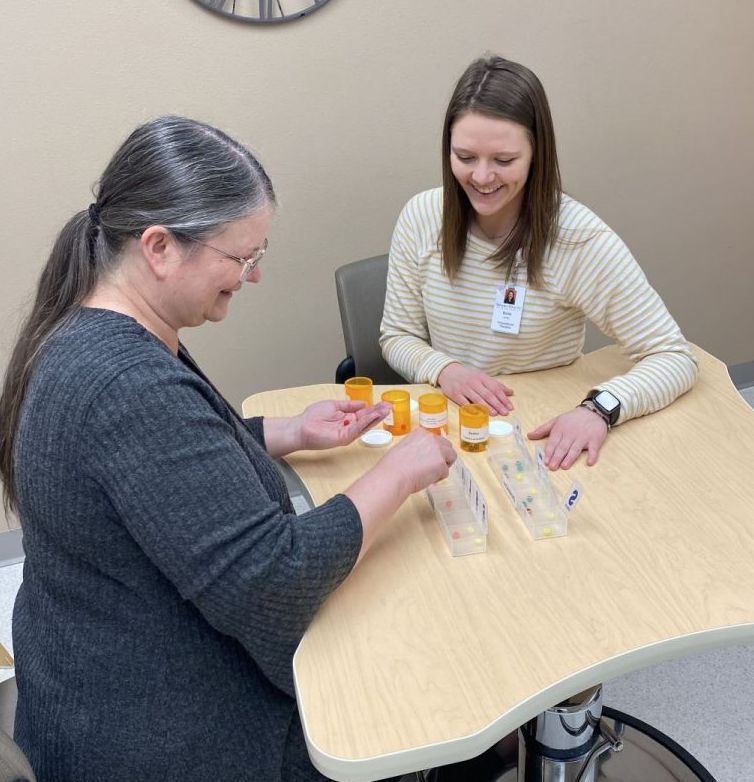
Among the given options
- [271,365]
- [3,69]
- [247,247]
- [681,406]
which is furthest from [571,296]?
[3,69]

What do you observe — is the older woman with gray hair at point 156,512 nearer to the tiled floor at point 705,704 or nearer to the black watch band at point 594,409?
the black watch band at point 594,409

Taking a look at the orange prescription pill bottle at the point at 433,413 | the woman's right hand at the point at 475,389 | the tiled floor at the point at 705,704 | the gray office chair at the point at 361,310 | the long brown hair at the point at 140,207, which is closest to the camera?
the long brown hair at the point at 140,207

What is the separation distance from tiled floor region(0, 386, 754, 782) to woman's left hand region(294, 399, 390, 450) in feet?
3.27

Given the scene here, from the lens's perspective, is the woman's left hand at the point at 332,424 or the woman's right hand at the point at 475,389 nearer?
the woman's left hand at the point at 332,424

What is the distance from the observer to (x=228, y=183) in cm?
119

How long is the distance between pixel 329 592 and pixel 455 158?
1063 mm

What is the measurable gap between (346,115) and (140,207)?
1.56 meters

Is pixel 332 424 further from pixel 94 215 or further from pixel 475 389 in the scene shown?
pixel 94 215

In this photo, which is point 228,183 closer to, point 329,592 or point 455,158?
point 329,592

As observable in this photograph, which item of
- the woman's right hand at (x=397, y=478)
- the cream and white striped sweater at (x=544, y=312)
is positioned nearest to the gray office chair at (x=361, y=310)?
the cream and white striped sweater at (x=544, y=312)

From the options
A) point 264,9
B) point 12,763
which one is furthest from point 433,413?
point 264,9

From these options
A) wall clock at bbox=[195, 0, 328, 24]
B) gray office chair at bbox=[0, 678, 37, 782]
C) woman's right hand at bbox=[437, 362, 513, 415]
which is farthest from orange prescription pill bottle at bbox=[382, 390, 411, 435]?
wall clock at bbox=[195, 0, 328, 24]

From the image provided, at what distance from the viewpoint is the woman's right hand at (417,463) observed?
1324 mm

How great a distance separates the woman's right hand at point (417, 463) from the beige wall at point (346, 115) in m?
1.47
